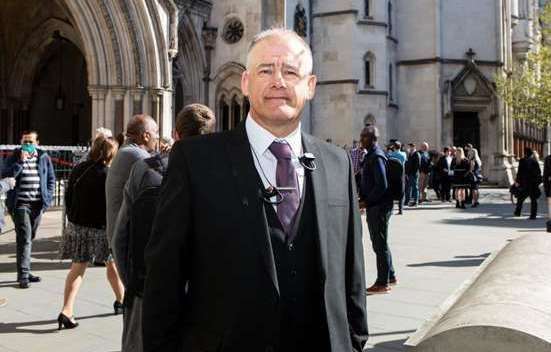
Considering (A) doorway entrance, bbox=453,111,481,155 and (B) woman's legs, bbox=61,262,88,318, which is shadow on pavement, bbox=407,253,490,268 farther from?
(A) doorway entrance, bbox=453,111,481,155

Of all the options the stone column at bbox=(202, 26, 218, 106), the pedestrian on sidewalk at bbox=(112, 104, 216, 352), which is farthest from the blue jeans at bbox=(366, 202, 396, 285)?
the stone column at bbox=(202, 26, 218, 106)

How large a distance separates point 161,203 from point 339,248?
0.64 m

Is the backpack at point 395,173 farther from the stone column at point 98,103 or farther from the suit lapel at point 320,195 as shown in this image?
the stone column at point 98,103

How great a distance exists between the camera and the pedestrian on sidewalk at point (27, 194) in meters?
6.45

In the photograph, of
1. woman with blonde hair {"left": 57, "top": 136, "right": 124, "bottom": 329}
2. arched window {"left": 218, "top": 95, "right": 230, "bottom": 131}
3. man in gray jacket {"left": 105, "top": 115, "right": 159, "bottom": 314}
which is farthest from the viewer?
arched window {"left": 218, "top": 95, "right": 230, "bottom": 131}

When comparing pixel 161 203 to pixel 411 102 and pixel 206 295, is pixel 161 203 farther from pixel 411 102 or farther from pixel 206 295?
pixel 411 102

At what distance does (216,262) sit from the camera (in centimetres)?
187

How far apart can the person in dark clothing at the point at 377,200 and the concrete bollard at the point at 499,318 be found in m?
3.28

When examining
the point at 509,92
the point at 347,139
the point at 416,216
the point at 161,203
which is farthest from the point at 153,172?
the point at 509,92

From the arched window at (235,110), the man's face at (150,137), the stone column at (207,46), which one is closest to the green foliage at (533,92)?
the arched window at (235,110)

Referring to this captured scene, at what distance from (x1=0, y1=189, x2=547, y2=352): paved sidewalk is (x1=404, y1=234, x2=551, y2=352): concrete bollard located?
5.90 ft

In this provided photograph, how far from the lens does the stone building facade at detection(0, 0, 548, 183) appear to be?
15297 millimetres

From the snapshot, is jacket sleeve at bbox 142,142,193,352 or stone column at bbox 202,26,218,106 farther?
stone column at bbox 202,26,218,106

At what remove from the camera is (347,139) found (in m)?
24.2
